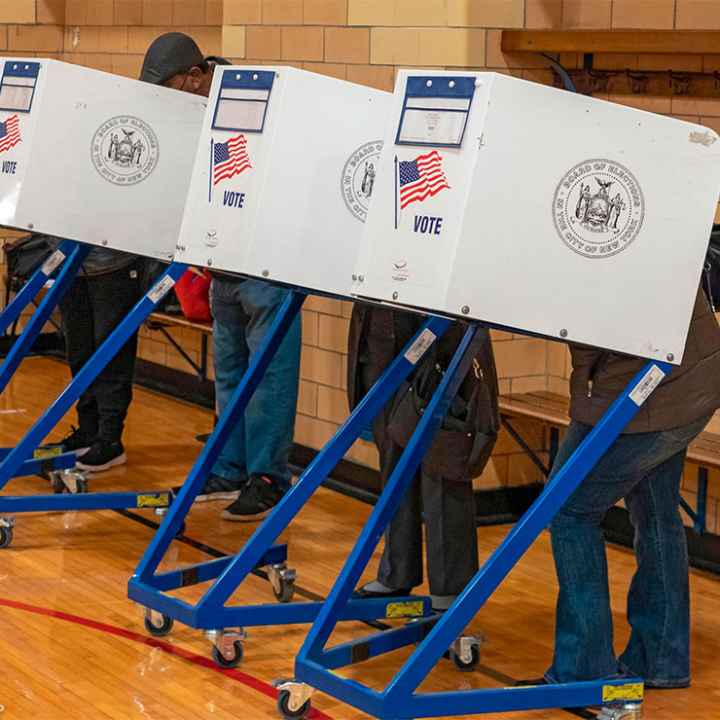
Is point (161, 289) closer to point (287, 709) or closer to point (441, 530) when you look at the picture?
point (441, 530)

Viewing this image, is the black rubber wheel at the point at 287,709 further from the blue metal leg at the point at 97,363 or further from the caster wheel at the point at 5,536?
the caster wheel at the point at 5,536

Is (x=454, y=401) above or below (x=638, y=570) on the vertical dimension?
above

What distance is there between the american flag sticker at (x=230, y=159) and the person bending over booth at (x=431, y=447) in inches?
20.8

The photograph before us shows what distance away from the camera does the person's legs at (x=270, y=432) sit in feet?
18.5

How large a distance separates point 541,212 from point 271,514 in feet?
3.74

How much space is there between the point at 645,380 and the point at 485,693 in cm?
78

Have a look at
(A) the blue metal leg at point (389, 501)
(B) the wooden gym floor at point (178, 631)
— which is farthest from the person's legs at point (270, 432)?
(A) the blue metal leg at point (389, 501)

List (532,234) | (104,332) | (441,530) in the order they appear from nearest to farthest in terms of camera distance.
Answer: (532,234) → (441,530) → (104,332)

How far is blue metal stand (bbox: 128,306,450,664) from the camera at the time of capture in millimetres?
4117

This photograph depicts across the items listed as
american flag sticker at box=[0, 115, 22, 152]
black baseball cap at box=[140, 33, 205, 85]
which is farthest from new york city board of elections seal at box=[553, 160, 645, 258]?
american flag sticker at box=[0, 115, 22, 152]

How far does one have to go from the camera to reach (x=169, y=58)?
5.21 m

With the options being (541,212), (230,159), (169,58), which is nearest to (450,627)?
(541,212)

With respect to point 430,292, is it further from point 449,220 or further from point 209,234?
point 209,234

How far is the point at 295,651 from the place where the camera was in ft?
14.5
